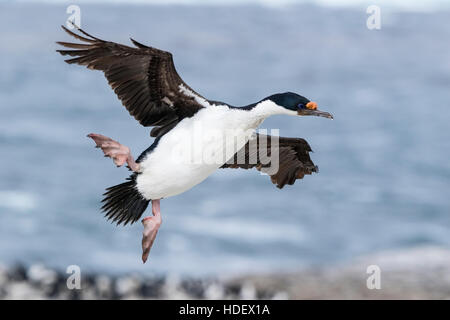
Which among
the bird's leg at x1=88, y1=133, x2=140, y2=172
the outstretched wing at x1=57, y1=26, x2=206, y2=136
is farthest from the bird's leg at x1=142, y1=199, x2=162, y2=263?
the outstretched wing at x1=57, y1=26, x2=206, y2=136

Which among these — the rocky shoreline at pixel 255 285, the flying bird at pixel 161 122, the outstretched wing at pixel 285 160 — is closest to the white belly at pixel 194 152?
the flying bird at pixel 161 122

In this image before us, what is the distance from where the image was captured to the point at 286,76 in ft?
212

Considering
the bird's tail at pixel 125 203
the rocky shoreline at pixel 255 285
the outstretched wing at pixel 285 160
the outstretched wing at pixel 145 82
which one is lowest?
the rocky shoreline at pixel 255 285

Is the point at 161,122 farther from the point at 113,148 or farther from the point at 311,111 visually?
the point at 311,111

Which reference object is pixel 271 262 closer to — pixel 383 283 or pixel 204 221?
pixel 204 221

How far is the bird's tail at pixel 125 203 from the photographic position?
258 inches

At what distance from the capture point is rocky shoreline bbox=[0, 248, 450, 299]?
14609 mm

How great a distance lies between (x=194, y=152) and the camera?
6.17 metres

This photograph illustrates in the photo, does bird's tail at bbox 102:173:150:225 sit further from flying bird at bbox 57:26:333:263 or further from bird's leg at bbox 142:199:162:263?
bird's leg at bbox 142:199:162:263

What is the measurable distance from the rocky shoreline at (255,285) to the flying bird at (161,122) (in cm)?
819

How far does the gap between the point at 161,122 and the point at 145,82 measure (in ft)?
1.21

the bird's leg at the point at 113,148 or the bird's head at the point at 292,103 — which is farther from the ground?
the bird's head at the point at 292,103

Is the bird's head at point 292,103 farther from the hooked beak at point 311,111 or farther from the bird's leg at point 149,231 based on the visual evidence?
the bird's leg at point 149,231

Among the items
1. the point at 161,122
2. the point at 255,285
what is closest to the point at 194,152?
the point at 161,122
